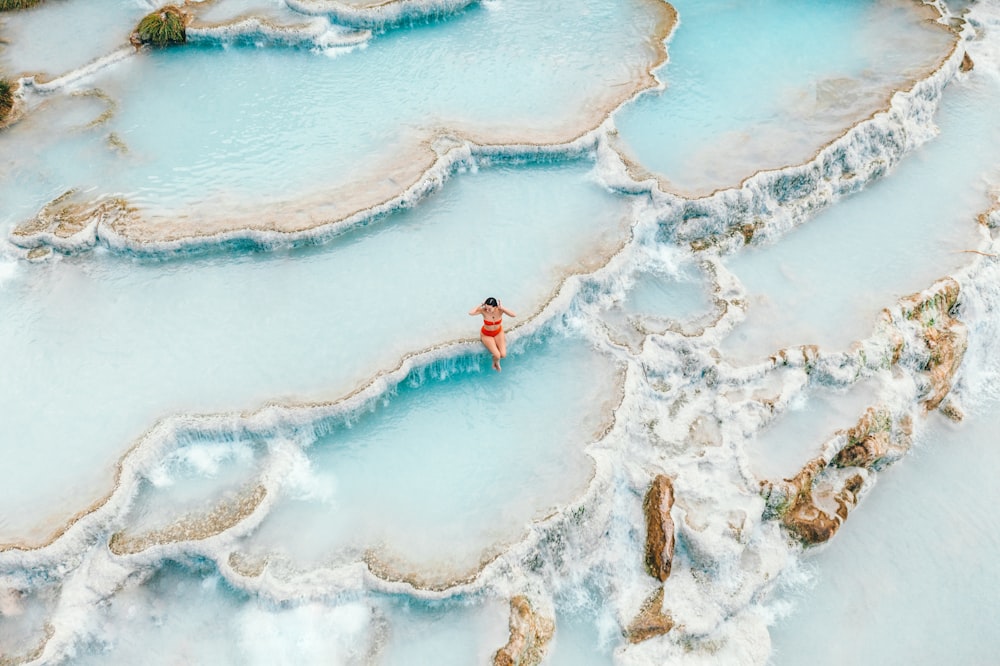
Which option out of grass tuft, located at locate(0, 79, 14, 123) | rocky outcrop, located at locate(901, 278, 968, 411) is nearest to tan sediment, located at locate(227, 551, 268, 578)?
rocky outcrop, located at locate(901, 278, 968, 411)

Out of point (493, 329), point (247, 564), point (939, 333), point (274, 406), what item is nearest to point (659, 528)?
point (493, 329)

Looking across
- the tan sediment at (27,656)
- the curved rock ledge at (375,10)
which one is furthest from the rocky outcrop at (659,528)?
the curved rock ledge at (375,10)

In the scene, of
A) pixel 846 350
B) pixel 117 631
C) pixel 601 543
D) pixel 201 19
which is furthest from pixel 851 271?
pixel 201 19

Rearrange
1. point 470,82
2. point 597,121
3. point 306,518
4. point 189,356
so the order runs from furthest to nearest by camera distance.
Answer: point 470,82 → point 597,121 → point 189,356 → point 306,518

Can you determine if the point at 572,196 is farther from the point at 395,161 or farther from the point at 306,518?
the point at 306,518

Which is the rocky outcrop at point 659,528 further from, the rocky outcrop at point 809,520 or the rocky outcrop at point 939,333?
the rocky outcrop at point 939,333
